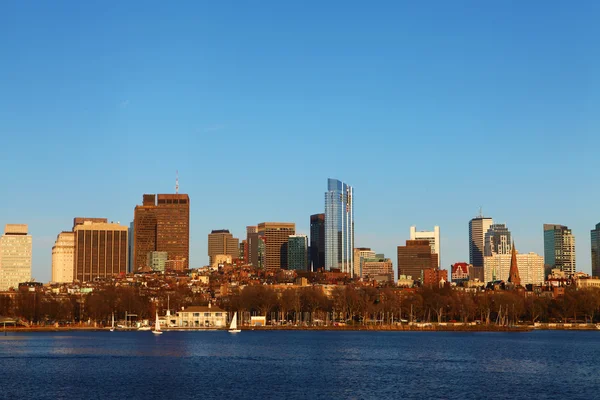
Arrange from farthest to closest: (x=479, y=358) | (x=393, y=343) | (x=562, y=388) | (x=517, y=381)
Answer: (x=393, y=343)
(x=479, y=358)
(x=517, y=381)
(x=562, y=388)

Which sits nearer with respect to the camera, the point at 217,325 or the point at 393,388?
the point at 393,388

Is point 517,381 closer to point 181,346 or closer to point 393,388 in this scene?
point 393,388

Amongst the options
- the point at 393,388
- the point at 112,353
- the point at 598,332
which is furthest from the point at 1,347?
the point at 598,332

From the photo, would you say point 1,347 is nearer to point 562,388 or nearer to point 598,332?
point 562,388

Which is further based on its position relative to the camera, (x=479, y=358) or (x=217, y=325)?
(x=217, y=325)

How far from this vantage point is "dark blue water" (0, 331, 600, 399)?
67.6 metres

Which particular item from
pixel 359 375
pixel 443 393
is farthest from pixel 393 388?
pixel 359 375

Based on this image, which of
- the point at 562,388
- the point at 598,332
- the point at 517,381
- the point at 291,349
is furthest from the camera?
the point at 598,332

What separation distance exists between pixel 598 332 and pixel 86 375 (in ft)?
445

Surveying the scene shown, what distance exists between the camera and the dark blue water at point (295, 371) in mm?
67562

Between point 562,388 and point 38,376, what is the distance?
42991mm

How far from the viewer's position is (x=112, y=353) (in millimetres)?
106250

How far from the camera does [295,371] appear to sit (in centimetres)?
8325

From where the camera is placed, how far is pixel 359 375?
80.3 meters
